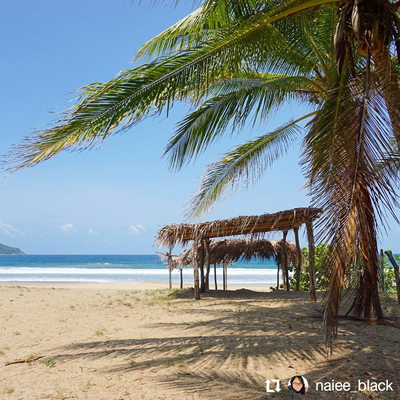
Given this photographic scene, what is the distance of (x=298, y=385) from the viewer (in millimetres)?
3615

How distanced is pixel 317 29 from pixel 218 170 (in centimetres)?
278

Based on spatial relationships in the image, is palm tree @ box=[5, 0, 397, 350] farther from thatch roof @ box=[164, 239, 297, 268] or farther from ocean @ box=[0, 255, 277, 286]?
ocean @ box=[0, 255, 277, 286]

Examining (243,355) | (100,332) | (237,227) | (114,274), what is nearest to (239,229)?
(237,227)

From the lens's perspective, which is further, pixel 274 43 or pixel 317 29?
pixel 317 29

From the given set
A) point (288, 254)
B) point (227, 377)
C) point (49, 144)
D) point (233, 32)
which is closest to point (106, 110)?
point (49, 144)

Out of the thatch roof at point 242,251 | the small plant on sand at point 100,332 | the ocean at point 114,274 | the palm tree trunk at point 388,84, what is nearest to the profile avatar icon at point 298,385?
the palm tree trunk at point 388,84

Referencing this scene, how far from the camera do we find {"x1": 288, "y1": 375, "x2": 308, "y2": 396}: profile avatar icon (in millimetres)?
3518

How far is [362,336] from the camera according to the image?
516cm

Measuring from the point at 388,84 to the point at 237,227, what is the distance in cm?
717

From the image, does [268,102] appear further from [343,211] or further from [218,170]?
[343,211]

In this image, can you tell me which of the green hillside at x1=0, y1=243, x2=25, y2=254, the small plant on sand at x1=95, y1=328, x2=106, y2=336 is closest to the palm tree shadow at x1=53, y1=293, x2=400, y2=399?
the small plant on sand at x1=95, y1=328, x2=106, y2=336

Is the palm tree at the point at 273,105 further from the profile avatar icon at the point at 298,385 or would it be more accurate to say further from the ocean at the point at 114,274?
the ocean at the point at 114,274

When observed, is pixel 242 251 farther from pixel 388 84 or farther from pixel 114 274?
pixel 114 274

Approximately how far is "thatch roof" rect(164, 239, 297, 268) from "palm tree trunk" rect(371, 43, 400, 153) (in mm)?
9910
